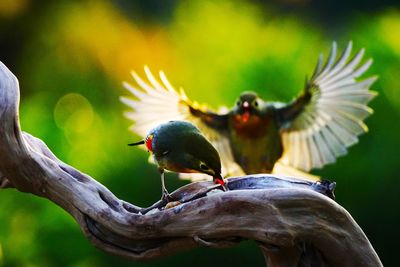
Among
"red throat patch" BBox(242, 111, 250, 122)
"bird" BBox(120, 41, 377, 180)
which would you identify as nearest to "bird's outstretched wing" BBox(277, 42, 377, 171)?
"bird" BBox(120, 41, 377, 180)

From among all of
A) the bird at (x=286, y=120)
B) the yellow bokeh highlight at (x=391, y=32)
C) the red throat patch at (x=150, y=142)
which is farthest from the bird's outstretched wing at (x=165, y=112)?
the red throat patch at (x=150, y=142)

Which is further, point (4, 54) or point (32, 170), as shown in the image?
point (4, 54)

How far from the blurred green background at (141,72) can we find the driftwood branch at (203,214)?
0.98 meters

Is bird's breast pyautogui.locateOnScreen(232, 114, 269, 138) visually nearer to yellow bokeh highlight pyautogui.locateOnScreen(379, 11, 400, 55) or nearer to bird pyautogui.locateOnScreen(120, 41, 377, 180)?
bird pyautogui.locateOnScreen(120, 41, 377, 180)

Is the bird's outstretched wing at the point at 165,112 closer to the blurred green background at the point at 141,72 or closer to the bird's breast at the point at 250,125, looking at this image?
the bird's breast at the point at 250,125

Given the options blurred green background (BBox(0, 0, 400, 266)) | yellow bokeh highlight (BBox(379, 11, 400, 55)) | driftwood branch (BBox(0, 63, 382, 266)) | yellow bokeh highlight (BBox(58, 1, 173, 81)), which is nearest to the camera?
driftwood branch (BBox(0, 63, 382, 266))

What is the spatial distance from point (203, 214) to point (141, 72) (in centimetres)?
185

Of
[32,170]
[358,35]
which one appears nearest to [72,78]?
[358,35]

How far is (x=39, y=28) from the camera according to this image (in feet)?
9.98

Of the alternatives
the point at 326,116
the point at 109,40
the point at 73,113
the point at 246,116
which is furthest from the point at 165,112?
the point at 109,40

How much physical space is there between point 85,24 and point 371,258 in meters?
2.18

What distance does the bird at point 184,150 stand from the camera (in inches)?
39.5

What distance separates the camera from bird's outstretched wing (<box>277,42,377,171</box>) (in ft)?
6.19

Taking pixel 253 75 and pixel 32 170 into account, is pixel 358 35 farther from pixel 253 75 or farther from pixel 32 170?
pixel 32 170
